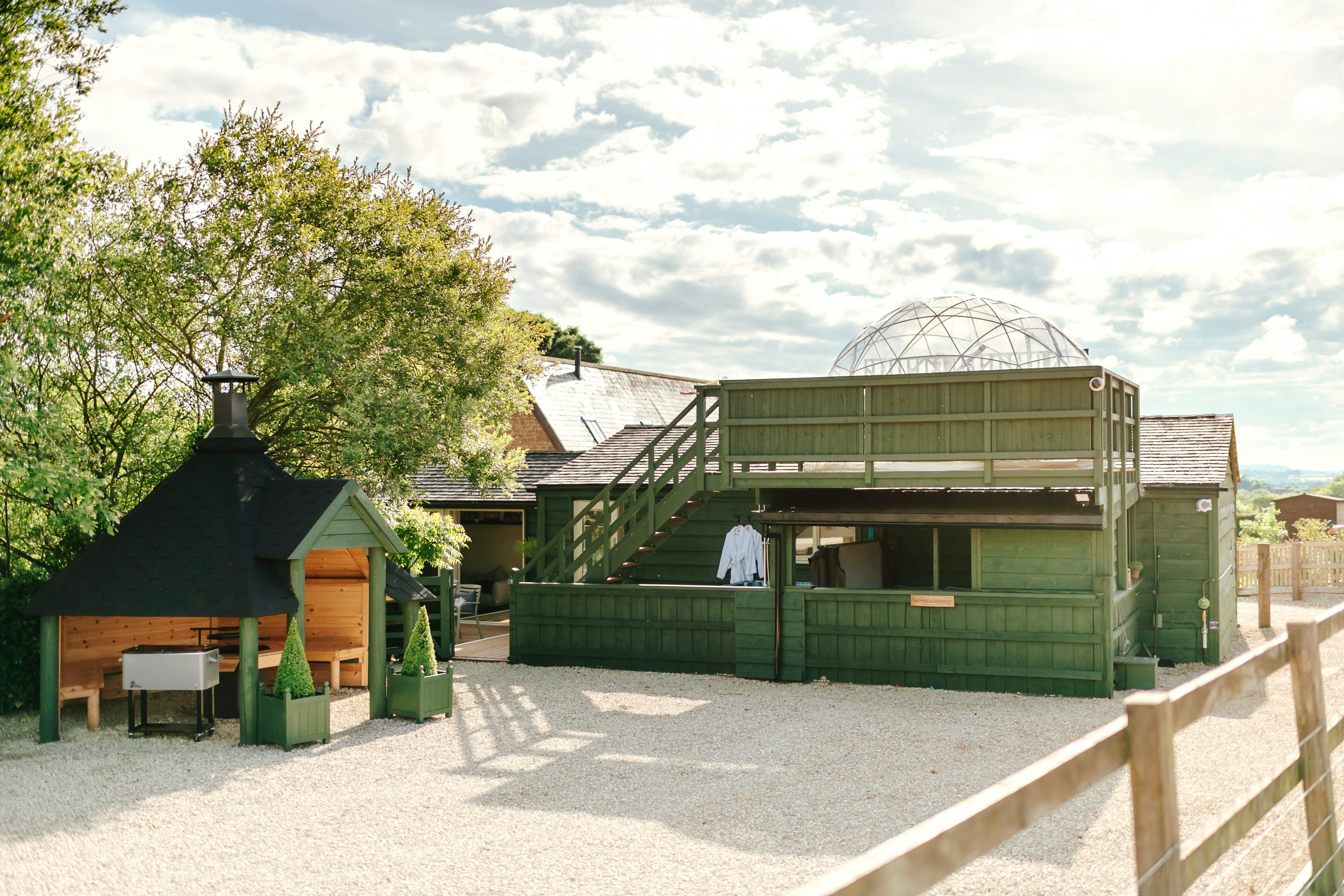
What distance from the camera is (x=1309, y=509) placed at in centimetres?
4012

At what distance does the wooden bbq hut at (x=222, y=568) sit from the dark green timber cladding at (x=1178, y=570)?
1057 cm

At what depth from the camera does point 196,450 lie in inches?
463

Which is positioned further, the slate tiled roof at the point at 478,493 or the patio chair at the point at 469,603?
the slate tiled roof at the point at 478,493

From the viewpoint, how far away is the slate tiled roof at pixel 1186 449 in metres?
15.3

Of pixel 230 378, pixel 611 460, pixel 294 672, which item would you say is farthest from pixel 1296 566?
pixel 230 378

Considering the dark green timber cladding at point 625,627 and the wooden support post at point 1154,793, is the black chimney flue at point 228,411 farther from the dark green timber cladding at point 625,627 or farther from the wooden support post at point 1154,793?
the wooden support post at point 1154,793

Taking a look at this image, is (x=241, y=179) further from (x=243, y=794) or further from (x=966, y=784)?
(x=966, y=784)

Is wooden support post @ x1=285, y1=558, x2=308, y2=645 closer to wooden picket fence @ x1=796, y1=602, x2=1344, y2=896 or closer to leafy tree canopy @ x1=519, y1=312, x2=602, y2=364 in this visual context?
wooden picket fence @ x1=796, y1=602, x2=1344, y2=896

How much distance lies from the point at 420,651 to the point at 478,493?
397 inches

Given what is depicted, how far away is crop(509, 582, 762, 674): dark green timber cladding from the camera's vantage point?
48.1 feet

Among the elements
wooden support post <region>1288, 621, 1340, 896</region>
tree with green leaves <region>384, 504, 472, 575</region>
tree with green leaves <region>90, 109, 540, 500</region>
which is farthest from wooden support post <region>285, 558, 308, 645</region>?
wooden support post <region>1288, 621, 1340, 896</region>

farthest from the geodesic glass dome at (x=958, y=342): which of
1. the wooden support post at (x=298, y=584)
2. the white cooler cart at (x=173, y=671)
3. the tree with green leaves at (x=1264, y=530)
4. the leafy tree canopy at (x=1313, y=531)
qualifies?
the white cooler cart at (x=173, y=671)

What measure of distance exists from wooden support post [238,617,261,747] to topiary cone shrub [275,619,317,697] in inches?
10.5

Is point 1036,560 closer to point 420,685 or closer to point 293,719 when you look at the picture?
point 420,685
